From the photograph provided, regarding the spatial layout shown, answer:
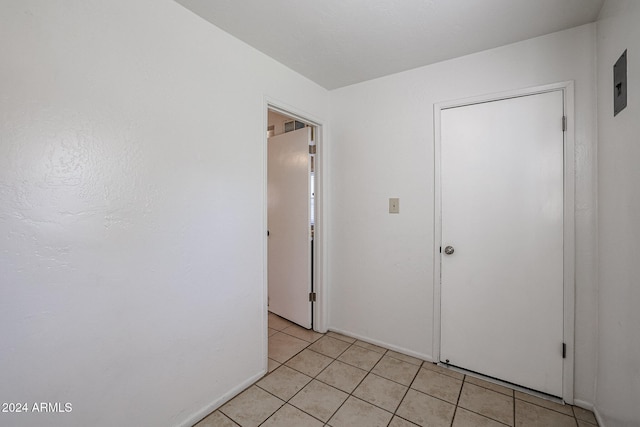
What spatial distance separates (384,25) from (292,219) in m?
1.81

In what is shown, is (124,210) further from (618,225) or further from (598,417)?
(598,417)

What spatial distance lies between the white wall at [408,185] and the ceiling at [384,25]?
16 centimetres

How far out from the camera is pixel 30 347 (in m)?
1.08

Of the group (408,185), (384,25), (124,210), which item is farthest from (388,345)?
(384,25)

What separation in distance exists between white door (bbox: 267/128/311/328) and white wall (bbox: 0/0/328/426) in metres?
0.85

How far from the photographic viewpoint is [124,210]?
1315 millimetres

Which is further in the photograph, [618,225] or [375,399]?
[375,399]

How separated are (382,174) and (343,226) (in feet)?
2.01

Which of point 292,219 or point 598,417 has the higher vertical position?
point 292,219

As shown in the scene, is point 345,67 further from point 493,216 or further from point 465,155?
point 493,216

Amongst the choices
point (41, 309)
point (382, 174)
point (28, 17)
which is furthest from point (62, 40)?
point (382, 174)

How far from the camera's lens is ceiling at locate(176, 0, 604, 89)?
1.53 m

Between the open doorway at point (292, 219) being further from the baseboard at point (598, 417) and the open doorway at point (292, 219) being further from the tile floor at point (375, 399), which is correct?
the baseboard at point (598, 417)

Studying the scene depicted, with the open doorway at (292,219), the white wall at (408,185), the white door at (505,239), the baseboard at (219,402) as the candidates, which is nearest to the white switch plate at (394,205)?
the white wall at (408,185)
